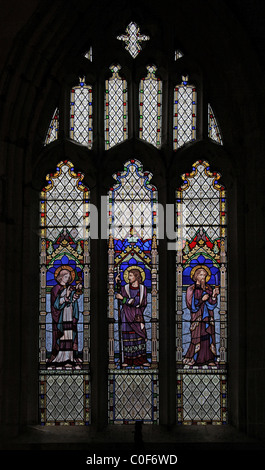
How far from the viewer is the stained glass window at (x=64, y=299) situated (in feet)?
31.6

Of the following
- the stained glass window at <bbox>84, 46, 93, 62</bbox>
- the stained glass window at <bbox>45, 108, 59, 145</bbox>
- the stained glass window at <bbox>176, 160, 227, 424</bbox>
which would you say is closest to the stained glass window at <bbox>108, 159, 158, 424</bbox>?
the stained glass window at <bbox>176, 160, 227, 424</bbox>

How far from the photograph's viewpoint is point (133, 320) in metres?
9.79

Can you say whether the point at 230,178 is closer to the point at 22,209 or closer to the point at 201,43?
the point at 201,43

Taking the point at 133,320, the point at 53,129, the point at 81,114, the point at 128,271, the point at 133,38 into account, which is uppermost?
the point at 133,38

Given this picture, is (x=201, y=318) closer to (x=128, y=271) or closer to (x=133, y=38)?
(x=128, y=271)

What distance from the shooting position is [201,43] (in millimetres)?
10078

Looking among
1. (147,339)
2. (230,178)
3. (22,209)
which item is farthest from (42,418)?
(230,178)

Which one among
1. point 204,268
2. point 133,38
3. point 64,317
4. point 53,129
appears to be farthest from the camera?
point 133,38

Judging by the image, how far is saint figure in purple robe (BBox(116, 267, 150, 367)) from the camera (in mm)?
9719

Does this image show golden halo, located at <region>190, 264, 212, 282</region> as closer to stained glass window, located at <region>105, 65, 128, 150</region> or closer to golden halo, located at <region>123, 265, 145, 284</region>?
golden halo, located at <region>123, 265, 145, 284</region>

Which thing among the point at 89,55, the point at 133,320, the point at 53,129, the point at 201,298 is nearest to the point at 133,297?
the point at 133,320

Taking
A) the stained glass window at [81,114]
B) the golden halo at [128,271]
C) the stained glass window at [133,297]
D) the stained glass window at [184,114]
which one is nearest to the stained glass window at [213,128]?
the stained glass window at [184,114]

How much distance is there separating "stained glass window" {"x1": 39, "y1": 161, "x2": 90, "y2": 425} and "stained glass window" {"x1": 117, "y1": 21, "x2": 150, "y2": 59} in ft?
4.82

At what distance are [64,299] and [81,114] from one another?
6.80 ft
